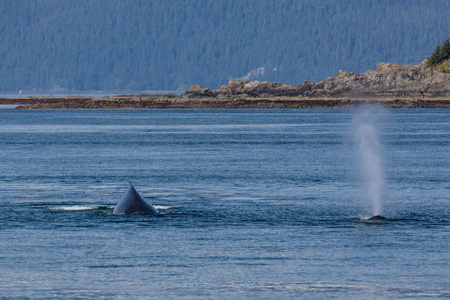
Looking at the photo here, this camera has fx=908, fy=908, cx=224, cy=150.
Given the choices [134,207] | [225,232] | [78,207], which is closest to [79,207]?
[78,207]

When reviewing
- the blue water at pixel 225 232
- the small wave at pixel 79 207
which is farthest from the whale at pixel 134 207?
the small wave at pixel 79 207

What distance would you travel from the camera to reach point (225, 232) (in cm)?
3525

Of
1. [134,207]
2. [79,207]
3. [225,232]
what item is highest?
[79,207]

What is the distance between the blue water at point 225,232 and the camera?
86.8 ft

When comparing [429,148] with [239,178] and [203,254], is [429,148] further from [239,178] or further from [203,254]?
[203,254]

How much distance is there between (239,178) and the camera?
56.9 metres

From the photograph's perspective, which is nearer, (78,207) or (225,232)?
(225,232)

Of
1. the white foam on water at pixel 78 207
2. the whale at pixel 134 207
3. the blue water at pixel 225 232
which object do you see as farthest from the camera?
the white foam on water at pixel 78 207

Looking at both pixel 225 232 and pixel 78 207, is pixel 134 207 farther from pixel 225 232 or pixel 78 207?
pixel 225 232

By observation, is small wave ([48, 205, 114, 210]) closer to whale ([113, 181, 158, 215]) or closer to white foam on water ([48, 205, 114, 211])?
white foam on water ([48, 205, 114, 211])

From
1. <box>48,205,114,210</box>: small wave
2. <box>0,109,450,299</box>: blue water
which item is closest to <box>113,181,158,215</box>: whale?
<box>0,109,450,299</box>: blue water

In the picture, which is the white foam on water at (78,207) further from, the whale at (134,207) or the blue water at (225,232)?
the whale at (134,207)

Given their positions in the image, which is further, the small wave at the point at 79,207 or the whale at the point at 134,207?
the small wave at the point at 79,207

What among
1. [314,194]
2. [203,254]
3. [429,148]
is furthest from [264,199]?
[429,148]
